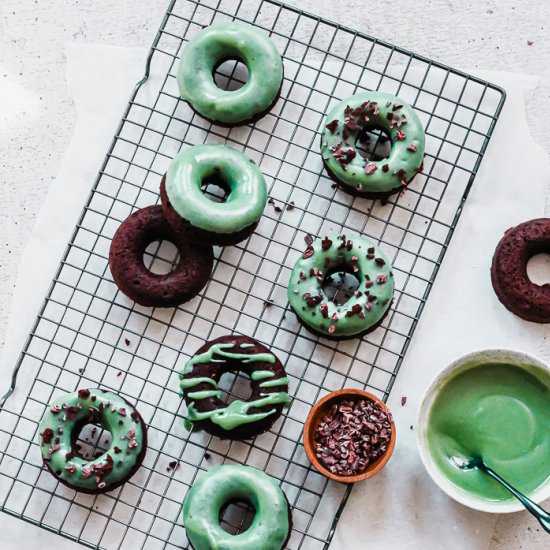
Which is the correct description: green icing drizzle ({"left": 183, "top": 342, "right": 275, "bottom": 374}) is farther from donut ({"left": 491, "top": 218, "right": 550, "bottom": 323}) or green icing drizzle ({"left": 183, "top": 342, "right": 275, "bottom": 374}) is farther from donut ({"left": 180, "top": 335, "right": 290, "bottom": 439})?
donut ({"left": 491, "top": 218, "right": 550, "bottom": 323})

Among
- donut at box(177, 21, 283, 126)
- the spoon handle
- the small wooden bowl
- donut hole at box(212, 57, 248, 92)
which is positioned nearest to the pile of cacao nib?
the small wooden bowl

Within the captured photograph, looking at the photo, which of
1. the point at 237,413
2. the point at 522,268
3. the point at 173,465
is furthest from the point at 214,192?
the point at 522,268

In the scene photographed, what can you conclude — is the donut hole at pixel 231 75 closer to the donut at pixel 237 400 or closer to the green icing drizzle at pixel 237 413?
the donut at pixel 237 400

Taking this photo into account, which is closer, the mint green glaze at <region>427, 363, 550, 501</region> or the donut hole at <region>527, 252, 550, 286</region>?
the mint green glaze at <region>427, 363, 550, 501</region>

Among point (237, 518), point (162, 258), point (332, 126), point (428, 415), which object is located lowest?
point (237, 518)

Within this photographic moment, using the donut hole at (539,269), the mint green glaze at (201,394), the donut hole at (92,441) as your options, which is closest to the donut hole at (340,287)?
the mint green glaze at (201,394)

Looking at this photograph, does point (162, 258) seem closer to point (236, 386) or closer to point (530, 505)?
point (236, 386)

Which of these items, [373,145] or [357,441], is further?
[373,145]
